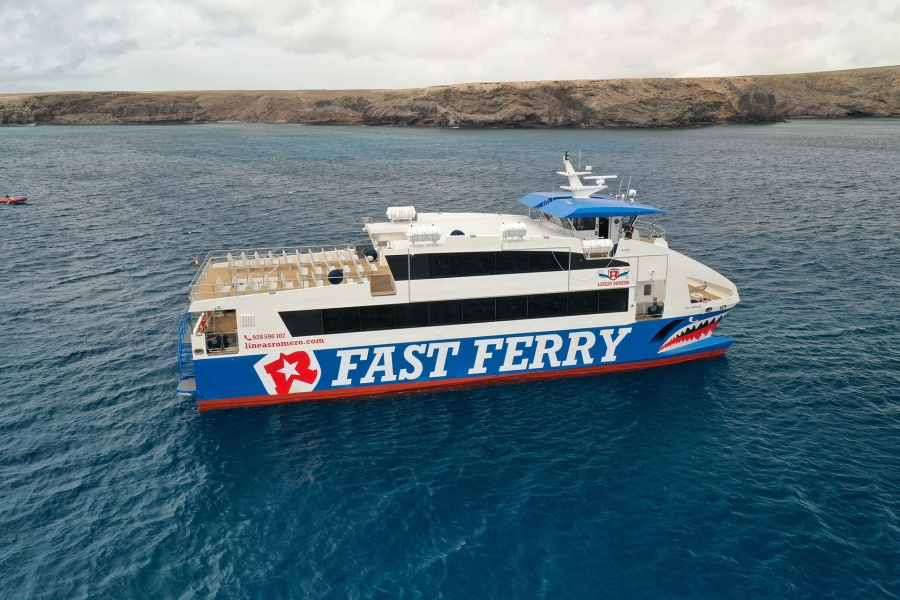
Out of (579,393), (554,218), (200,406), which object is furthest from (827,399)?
(200,406)

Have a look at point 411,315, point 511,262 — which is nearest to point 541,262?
point 511,262

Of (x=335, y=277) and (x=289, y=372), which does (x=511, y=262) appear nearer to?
(x=335, y=277)

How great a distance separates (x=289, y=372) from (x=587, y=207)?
1518 centimetres

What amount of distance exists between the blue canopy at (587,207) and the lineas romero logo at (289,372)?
13.0m

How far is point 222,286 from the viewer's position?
80.1 ft

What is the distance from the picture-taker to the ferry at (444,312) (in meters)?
23.7

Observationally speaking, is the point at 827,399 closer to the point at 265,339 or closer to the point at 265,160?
the point at 265,339

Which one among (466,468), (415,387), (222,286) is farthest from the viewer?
(415,387)

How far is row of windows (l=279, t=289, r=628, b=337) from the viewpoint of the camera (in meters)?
23.8

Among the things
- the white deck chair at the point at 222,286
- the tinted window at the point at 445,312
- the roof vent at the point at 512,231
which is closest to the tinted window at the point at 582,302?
the roof vent at the point at 512,231

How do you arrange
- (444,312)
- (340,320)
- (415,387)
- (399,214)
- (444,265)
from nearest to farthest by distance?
(340,320) < (444,265) < (444,312) < (415,387) < (399,214)

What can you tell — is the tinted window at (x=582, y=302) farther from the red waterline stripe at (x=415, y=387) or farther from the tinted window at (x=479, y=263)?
the tinted window at (x=479, y=263)

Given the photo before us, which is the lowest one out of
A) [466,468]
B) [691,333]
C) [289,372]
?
[466,468]

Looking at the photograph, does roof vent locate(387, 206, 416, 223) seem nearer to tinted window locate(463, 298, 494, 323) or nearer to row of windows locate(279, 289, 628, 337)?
row of windows locate(279, 289, 628, 337)
